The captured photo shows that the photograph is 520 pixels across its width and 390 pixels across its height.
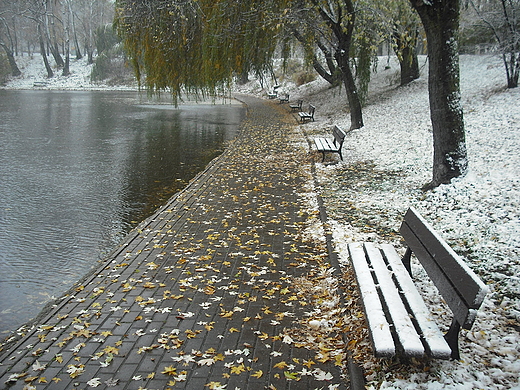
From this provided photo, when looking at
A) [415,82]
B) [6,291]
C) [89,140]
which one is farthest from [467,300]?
[415,82]

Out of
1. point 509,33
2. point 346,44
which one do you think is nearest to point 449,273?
point 346,44

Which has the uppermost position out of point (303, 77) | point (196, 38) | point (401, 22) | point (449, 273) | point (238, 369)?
point (303, 77)

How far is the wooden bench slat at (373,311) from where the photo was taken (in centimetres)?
304

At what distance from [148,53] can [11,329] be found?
5.54 m

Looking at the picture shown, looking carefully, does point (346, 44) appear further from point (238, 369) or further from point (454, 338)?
point (238, 369)

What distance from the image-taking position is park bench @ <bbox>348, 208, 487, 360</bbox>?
301cm

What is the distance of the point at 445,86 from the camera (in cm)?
697

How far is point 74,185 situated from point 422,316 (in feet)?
29.0

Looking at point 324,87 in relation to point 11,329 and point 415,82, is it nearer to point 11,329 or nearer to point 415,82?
point 415,82

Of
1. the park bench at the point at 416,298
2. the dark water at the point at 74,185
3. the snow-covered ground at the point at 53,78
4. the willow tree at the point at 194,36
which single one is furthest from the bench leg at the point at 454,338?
the snow-covered ground at the point at 53,78

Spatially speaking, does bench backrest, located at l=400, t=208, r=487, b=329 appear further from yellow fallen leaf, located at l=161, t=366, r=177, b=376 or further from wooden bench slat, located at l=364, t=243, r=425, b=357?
yellow fallen leaf, located at l=161, t=366, r=177, b=376

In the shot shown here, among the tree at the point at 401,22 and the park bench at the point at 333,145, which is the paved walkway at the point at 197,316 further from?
the tree at the point at 401,22

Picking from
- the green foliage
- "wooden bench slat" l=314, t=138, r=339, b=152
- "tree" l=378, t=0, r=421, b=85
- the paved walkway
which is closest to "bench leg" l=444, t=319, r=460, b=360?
the paved walkway

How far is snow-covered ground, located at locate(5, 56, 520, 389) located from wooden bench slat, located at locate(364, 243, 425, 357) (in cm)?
29
